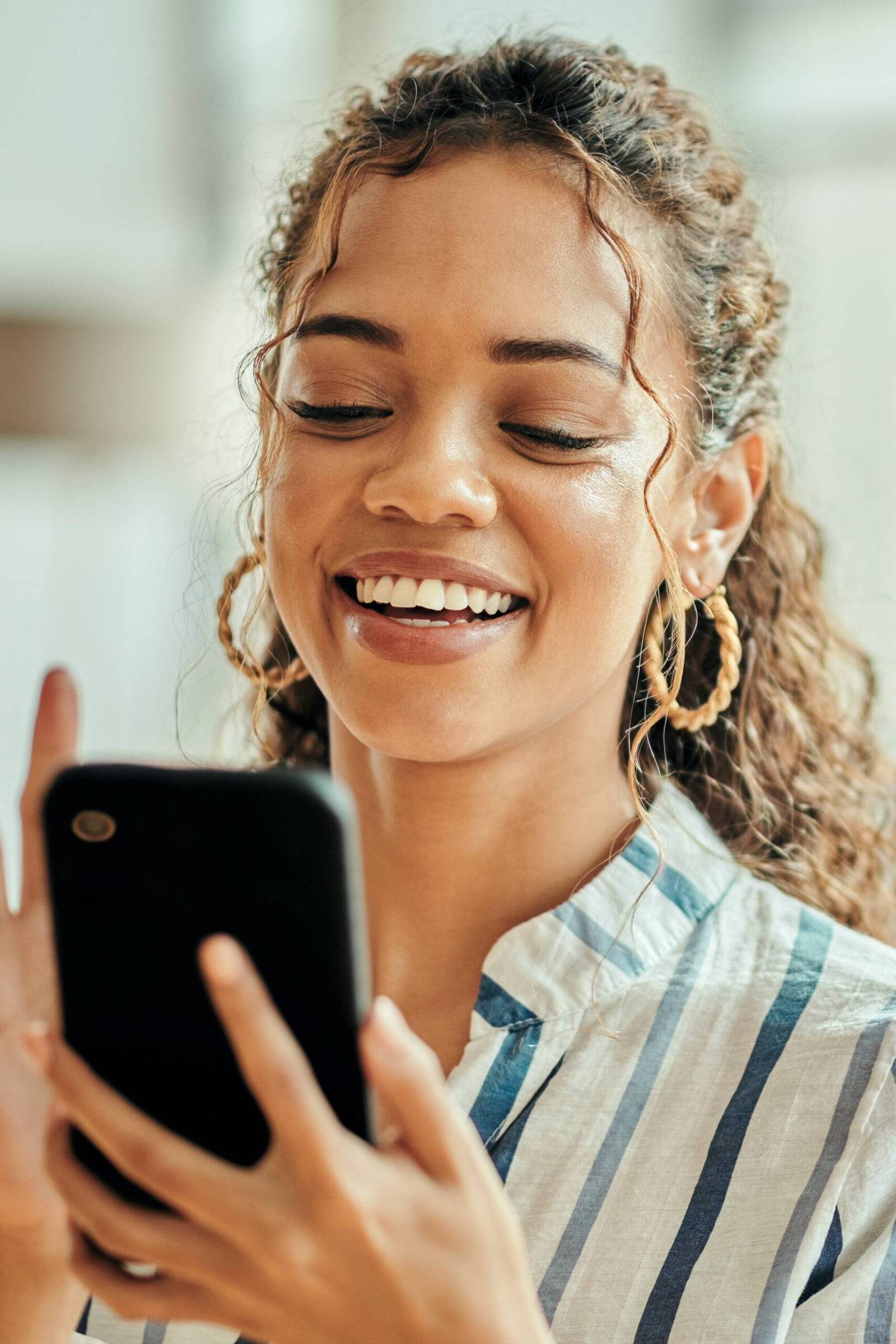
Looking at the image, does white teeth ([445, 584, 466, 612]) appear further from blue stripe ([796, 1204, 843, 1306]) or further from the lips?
blue stripe ([796, 1204, 843, 1306])

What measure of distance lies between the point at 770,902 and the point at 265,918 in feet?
2.11

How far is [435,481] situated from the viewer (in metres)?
1.01

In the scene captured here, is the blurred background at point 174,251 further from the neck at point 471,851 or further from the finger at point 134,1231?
the finger at point 134,1231

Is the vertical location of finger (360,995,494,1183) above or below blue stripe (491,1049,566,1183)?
above

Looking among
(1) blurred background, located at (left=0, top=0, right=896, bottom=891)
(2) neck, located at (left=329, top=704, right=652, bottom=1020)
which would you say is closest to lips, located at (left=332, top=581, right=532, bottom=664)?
(2) neck, located at (left=329, top=704, right=652, bottom=1020)

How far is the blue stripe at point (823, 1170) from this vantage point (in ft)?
3.09

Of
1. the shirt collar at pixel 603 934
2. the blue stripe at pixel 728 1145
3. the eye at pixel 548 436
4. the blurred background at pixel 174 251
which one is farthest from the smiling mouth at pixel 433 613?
the blurred background at pixel 174 251

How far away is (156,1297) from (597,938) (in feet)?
1.76

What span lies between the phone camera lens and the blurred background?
2.11 metres

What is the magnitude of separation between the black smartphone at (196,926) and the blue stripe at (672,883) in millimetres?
548

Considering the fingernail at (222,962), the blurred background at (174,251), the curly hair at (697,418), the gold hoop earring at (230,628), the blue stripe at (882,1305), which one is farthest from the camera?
the blurred background at (174,251)

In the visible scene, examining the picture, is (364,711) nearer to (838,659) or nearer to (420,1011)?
(420,1011)

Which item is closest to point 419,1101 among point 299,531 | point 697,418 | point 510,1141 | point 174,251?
point 510,1141

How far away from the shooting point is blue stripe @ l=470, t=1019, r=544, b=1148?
1053mm
